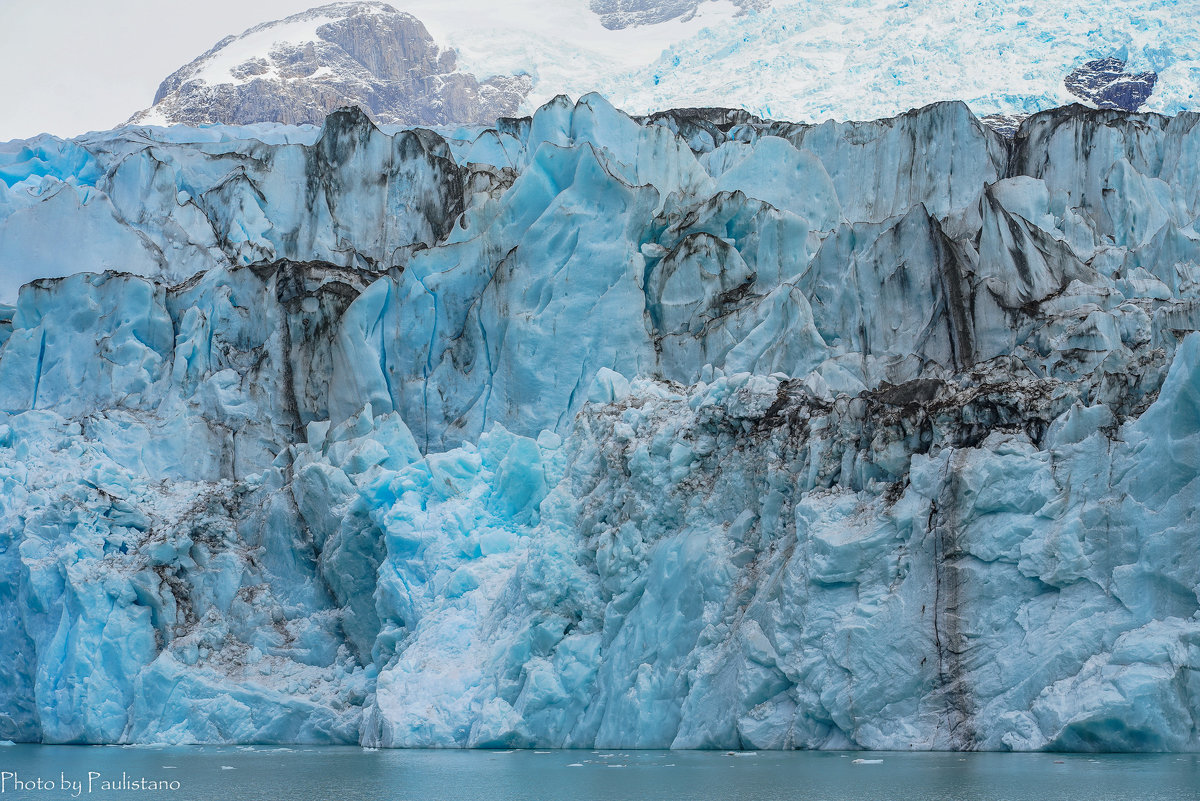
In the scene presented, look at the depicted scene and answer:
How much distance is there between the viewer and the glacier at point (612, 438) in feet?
43.4

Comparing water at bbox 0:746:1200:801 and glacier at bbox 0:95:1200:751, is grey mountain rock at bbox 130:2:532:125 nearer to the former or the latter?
glacier at bbox 0:95:1200:751

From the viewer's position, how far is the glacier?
43.4 feet

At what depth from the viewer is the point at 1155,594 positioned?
12.5 meters

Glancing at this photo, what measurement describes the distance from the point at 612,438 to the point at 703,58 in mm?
27162

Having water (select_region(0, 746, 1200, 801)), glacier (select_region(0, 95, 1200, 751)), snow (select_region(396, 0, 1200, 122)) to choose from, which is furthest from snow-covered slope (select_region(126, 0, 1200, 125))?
water (select_region(0, 746, 1200, 801))

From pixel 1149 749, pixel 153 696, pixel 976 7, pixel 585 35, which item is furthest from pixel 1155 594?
pixel 585 35

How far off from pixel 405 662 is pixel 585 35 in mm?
37294

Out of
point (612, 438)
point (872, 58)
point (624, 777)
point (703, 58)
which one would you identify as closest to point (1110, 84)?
point (872, 58)

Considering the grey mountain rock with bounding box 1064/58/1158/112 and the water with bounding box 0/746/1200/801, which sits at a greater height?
the grey mountain rock with bounding box 1064/58/1158/112

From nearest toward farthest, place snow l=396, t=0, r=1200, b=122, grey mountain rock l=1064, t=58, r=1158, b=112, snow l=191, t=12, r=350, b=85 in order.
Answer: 1. grey mountain rock l=1064, t=58, r=1158, b=112
2. snow l=396, t=0, r=1200, b=122
3. snow l=191, t=12, r=350, b=85

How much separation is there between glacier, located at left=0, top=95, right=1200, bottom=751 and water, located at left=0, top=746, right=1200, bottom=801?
0.99 meters

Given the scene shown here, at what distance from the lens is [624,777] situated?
455 inches

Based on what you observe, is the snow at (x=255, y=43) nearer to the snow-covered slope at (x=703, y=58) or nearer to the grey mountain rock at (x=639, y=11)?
the snow-covered slope at (x=703, y=58)

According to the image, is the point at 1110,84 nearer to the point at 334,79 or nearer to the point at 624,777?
the point at 334,79
